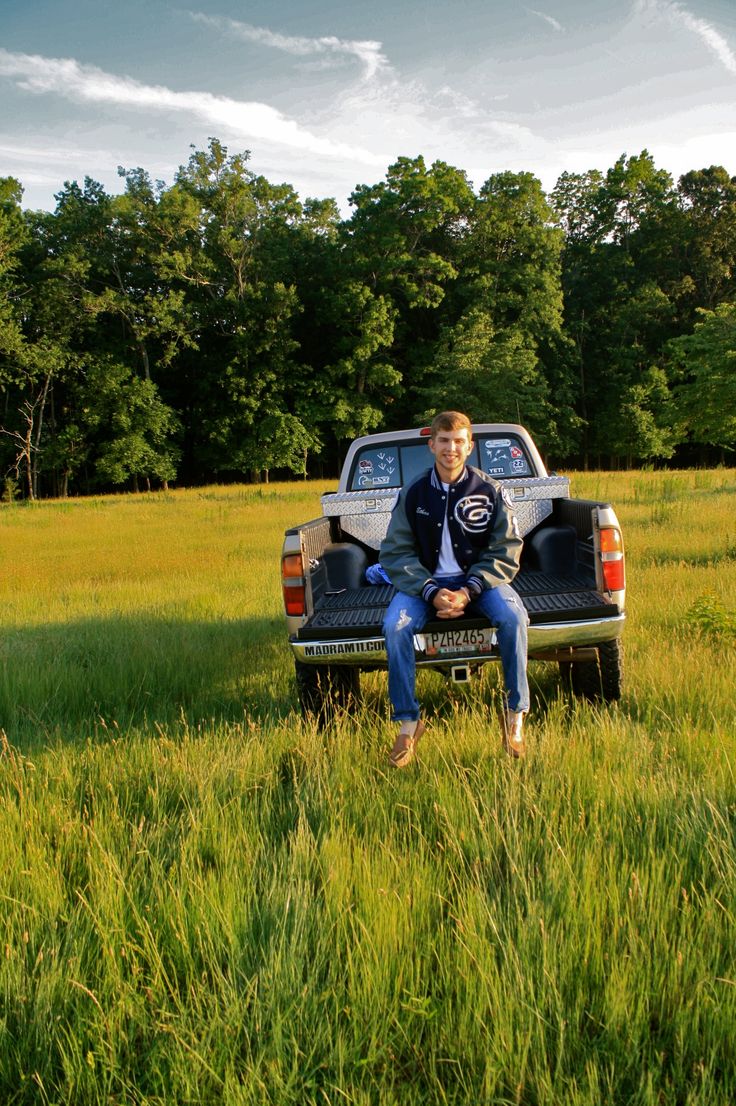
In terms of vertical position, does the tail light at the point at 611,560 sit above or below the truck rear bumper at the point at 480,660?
above

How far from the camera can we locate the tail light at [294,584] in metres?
4.03

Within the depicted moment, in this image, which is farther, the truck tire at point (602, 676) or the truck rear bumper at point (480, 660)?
the truck tire at point (602, 676)

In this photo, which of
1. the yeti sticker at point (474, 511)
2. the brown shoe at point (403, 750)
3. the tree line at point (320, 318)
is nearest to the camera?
the brown shoe at point (403, 750)

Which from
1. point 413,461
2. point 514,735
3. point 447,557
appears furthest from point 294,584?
point 413,461

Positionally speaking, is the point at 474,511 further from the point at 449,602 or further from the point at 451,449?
the point at 449,602

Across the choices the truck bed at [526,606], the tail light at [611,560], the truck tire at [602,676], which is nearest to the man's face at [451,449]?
the truck bed at [526,606]

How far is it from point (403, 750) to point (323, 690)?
876 millimetres

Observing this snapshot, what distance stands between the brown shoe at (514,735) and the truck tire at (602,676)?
0.84m

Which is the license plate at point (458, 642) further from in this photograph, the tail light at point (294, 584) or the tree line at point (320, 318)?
the tree line at point (320, 318)

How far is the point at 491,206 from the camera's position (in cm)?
4534

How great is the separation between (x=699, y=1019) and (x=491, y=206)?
49671 millimetres

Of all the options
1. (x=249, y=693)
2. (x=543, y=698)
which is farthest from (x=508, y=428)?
(x=249, y=693)

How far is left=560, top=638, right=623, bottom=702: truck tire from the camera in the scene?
4.05m

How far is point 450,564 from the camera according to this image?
3.96 metres
